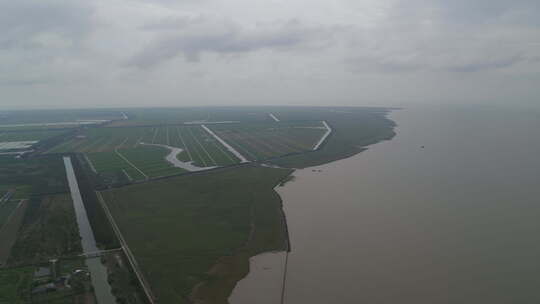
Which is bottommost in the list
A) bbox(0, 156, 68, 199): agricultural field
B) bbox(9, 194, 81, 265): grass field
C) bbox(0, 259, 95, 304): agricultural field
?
bbox(0, 259, 95, 304): agricultural field

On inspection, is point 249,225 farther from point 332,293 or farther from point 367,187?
point 367,187

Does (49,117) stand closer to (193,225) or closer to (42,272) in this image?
(193,225)

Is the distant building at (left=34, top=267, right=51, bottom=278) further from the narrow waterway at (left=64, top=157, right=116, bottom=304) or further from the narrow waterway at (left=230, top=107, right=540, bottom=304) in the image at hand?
the narrow waterway at (left=230, top=107, right=540, bottom=304)

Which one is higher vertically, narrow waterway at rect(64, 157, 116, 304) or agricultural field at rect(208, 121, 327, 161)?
agricultural field at rect(208, 121, 327, 161)

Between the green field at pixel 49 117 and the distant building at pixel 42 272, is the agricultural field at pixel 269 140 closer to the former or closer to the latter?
the distant building at pixel 42 272

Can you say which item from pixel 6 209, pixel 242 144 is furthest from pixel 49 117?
pixel 6 209

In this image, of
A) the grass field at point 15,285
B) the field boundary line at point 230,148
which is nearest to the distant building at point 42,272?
the grass field at point 15,285

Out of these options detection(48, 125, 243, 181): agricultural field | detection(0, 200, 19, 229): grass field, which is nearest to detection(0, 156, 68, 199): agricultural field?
detection(0, 200, 19, 229): grass field

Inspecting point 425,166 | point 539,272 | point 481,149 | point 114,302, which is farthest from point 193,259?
point 481,149
